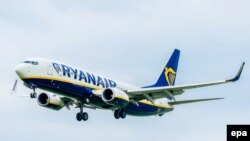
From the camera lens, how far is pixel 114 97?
70.1 meters

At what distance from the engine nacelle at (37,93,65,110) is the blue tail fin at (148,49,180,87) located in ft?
46.7

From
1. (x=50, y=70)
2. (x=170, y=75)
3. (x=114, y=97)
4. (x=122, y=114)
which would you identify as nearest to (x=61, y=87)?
(x=50, y=70)

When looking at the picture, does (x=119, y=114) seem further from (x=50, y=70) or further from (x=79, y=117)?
(x=50, y=70)

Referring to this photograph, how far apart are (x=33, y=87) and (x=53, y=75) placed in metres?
2.36

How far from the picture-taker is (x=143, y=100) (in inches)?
3078

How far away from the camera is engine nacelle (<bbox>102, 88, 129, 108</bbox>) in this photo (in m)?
70.3

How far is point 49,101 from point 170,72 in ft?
63.9

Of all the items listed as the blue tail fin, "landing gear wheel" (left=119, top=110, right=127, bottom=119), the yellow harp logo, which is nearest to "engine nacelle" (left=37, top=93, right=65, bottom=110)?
"landing gear wheel" (left=119, top=110, right=127, bottom=119)

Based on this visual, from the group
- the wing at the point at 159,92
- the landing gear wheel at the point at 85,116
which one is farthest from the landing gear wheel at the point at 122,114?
the landing gear wheel at the point at 85,116

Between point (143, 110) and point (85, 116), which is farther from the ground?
point (143, 110)

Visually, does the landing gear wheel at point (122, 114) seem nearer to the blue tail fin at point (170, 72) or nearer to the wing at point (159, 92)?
the wing at point (159, 92)

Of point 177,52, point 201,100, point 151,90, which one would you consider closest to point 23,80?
point 151,90

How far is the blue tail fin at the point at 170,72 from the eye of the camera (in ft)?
281

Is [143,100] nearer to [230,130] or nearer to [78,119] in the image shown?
[78,119]
